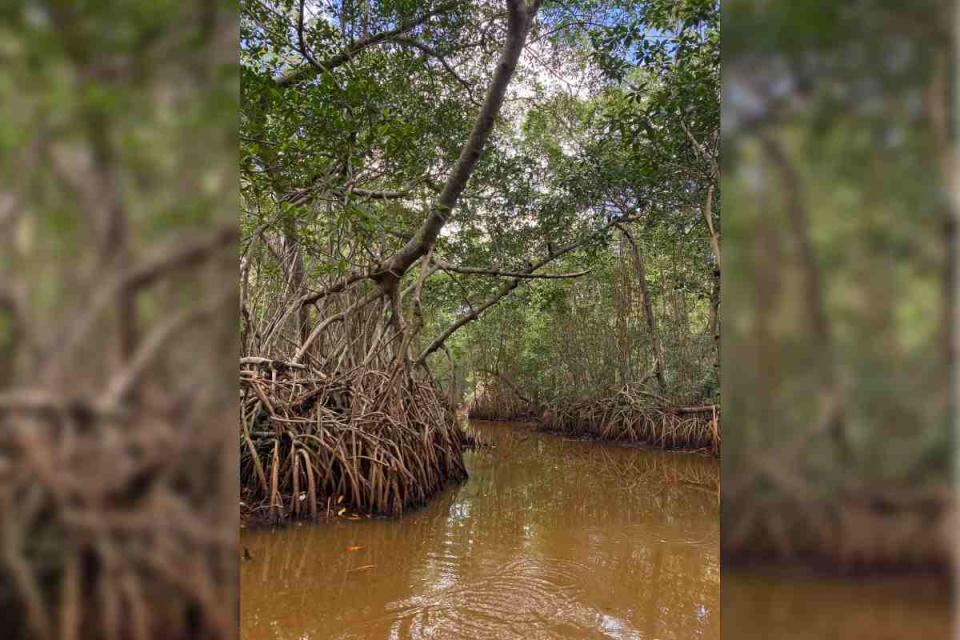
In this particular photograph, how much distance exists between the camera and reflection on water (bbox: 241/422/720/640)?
9.36ft

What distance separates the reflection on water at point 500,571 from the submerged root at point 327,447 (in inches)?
10.9

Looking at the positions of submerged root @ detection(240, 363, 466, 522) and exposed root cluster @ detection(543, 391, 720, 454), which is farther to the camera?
exposed root cluster @ detection(543, 391, 720, 454)

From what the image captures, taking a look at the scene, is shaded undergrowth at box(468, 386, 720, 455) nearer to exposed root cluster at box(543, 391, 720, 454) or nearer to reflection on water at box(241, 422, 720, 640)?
exposed root cluster at box(543, 391, 720, 454)
